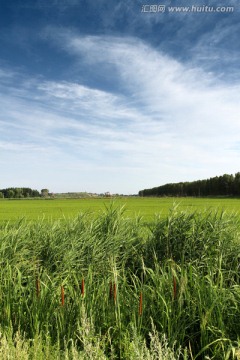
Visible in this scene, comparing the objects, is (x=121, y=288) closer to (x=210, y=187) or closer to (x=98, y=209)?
(x=98, y=209)

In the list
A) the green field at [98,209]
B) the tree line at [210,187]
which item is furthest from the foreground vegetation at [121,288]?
the tree line at [210,187]

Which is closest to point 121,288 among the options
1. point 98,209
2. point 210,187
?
point 98,209

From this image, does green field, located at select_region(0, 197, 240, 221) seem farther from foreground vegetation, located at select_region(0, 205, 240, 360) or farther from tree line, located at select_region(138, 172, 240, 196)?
tree line, located at select_region(138, 172, 240, 196)

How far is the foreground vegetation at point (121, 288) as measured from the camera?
3781mm

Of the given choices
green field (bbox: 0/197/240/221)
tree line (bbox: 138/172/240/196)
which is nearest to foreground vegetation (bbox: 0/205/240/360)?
green field (bbox: 0/197/240/221)

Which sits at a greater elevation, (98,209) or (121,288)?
(98,209)

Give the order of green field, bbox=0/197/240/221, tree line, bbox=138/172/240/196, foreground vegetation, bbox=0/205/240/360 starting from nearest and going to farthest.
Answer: foreground vegetation, bbox=0/205/240/360, green field, bbox=0/197/240/221, tree line, bbox=138/172/240/196

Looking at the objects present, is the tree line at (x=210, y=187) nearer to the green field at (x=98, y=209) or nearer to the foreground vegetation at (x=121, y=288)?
the green field at (x=98, y=209)

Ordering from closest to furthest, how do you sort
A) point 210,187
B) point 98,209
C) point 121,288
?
point 121,288
point 98,209
point 210,187

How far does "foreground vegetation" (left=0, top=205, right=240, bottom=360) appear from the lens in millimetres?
3781

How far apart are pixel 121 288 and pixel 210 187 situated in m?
117

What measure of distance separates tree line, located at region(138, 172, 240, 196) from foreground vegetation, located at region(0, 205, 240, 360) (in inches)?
4076

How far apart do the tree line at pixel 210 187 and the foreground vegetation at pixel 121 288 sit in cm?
10353

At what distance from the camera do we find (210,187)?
388 ft
